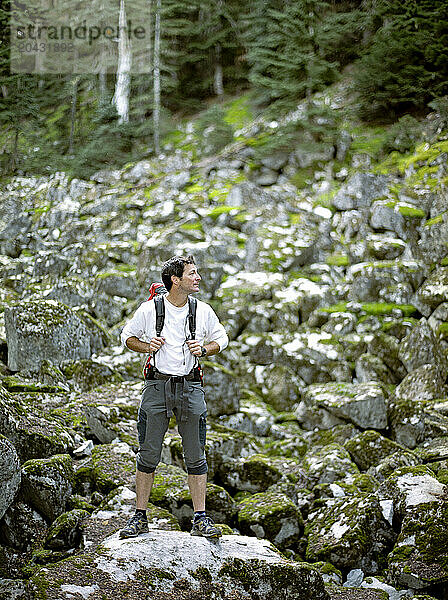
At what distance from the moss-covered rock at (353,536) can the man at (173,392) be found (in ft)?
6.96

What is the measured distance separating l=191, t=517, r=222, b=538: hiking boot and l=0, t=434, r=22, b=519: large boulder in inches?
72.4

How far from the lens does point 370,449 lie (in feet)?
28.5

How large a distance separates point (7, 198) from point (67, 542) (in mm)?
11284

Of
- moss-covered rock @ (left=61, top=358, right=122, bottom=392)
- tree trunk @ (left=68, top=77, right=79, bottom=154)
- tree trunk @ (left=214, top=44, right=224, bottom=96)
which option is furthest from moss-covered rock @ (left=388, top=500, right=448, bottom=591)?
tree trunk @ (left=214, top=44, right=224, bottom=96)

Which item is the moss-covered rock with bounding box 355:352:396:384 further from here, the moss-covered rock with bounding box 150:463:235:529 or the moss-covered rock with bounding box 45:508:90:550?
the moss-covered rock with bounding box 45:508:90:550

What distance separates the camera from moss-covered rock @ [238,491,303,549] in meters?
6.42

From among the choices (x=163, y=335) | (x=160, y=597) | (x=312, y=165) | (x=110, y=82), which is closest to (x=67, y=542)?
(x=160, y=597)

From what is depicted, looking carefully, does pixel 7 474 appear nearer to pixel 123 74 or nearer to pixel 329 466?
pixel 329 466

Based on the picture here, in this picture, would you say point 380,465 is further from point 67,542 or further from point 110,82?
point 110,82

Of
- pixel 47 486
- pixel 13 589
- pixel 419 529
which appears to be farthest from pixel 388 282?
pixel 13 589

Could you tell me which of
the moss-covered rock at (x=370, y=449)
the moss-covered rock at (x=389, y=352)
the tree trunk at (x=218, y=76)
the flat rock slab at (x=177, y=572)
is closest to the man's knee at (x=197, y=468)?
the flat rock slab at (x=177, y=572)

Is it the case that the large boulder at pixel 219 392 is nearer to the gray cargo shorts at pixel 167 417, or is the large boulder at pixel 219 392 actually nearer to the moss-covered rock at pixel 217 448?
the moss-covered rock at pixel 217 448

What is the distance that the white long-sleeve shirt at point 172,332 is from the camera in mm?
4852

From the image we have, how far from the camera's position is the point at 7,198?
13844 mm
